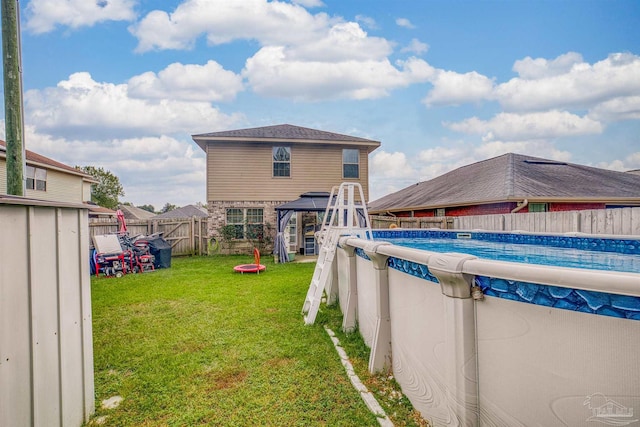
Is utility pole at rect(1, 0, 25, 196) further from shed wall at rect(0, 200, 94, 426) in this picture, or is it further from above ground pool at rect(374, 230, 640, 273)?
above ground pool at rect(374, 230, 640, 273)

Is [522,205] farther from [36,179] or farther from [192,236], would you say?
[36,179]

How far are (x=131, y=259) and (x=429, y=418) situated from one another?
967 centimetres

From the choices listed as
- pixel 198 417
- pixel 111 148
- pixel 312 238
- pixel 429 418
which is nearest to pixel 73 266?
pixel 198 417

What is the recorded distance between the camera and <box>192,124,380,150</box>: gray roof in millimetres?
13656

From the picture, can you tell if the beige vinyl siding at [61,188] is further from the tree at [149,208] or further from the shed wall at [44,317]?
the tree at [149,208]

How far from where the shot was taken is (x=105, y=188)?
32.8 meters

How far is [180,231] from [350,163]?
8.09 metres

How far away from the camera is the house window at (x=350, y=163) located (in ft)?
49.3

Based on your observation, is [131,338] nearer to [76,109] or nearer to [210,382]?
[210,382]

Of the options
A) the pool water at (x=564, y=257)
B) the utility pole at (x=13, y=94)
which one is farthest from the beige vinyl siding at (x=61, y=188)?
the pool water at (x=564, y=257)

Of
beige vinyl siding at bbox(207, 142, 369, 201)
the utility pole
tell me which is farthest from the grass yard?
beige vinyl siding at bbox(207, 142, 369, 201)

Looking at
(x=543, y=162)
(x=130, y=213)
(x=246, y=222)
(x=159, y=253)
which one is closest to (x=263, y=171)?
(x=246, y=222)

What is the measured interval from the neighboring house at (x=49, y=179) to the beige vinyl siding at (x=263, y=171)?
5463 millimetres

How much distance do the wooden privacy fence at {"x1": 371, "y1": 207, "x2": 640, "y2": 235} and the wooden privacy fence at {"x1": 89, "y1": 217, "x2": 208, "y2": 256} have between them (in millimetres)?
9448
